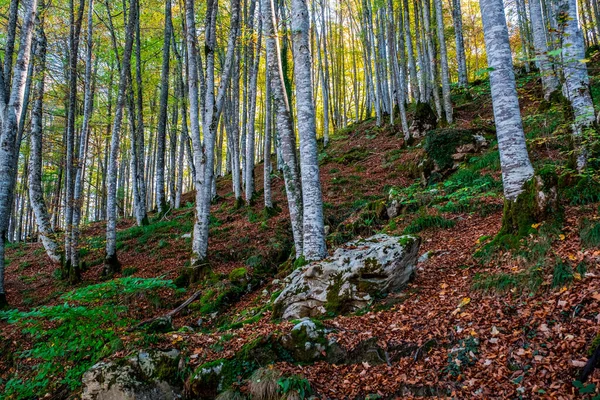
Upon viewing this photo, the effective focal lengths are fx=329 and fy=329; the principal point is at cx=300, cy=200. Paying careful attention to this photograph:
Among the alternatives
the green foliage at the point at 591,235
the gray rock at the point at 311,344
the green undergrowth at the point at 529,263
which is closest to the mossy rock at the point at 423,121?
the green undergrowth at the point at 529,263

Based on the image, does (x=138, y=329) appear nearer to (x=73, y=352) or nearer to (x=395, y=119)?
(x=73, y=352)

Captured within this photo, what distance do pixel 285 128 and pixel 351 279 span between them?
10.7 feet

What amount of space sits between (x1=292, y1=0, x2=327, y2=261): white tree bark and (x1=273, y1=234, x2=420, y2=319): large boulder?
19.7 inches

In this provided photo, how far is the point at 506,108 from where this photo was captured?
4742 millimetres

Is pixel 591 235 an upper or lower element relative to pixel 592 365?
upper

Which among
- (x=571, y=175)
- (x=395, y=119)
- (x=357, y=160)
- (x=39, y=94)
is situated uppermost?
(x=395, y=119)

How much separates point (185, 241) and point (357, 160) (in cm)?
882

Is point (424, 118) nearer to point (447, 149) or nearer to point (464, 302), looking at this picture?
point (447, 149)

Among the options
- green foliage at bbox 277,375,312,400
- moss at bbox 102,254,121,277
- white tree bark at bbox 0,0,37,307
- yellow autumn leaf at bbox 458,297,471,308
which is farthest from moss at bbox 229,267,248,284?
yellow autumn leaf at bbox 458,297,471,308

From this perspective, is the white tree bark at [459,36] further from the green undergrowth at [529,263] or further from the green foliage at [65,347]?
the green foliage at [65,347]

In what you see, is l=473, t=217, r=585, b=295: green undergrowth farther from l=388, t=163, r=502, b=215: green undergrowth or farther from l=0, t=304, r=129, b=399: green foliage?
l=0, t=304, r=129, b=399: green foliage

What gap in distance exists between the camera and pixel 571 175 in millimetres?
4984

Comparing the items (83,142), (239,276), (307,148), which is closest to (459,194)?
(307,148)

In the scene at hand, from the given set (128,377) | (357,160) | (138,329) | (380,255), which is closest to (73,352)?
(138,329)
